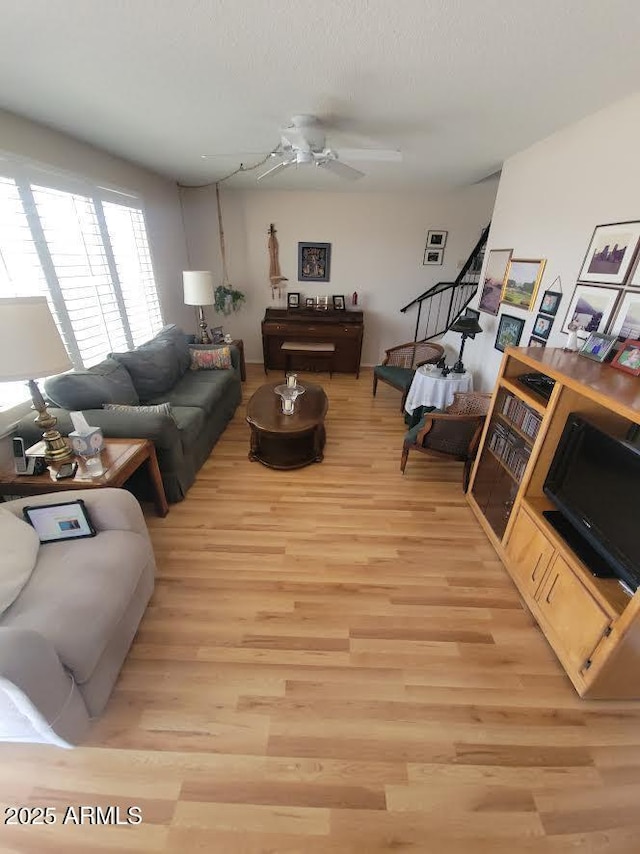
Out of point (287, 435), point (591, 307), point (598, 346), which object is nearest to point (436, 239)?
point (591, 307)

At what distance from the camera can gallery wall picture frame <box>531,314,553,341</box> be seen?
248 cm

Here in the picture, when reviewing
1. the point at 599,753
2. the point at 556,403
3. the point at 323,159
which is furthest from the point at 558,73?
the point at 599,753

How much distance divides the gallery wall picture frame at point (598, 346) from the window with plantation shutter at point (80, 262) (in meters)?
3.59

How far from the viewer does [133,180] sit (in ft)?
11.4

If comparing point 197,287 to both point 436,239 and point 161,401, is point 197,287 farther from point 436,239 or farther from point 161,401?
point 436,239

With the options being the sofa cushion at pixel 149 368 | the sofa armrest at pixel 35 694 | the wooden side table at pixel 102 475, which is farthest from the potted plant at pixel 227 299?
the sofa armrest at pixel 35 694

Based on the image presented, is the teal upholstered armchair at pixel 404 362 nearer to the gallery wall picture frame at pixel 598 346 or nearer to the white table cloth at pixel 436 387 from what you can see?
the white table cloth at pixel 436 387

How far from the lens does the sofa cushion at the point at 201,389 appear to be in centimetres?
302

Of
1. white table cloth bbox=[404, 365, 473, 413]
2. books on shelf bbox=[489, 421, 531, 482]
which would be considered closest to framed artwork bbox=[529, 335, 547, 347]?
white table cloth bbox=[404, 365, 473, 413]

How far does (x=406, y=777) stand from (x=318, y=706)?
38 cm

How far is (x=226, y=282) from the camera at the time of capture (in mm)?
5098

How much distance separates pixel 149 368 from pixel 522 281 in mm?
3366

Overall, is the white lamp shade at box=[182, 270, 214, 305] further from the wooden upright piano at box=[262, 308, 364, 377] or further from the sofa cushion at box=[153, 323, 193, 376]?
the wooden upright piano at box=[262, 308, 364, 377]

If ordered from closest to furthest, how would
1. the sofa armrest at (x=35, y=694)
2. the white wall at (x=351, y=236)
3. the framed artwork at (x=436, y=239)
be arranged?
the sofa armrest at (x=35, y=694)
the white wall at (x=351, y=236)
the framed artwork at (x=436, y=239)
